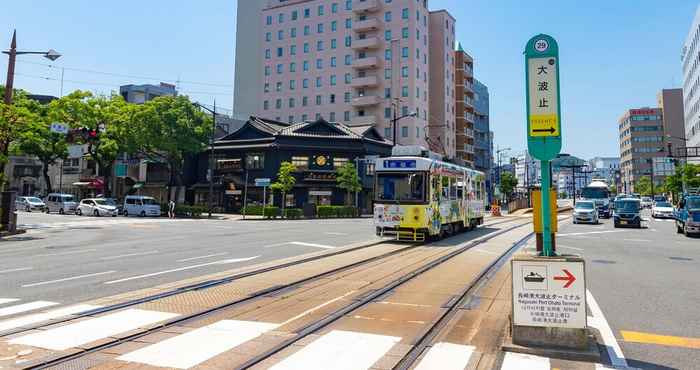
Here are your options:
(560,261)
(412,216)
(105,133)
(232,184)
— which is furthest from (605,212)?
(105,133)

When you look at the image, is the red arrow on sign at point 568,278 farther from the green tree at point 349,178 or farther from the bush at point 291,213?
the green tree at point 349,178

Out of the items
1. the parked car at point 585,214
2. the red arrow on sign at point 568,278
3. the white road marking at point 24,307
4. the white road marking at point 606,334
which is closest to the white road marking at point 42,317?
the white road marking at point 24,307

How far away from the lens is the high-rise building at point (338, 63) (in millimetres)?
65375

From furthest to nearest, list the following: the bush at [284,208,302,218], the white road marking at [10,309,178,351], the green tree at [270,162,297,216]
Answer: the green tree at [270,162,297,216] → the bush at [284,208,302,218] → the white road marking at [10,309,178,351]

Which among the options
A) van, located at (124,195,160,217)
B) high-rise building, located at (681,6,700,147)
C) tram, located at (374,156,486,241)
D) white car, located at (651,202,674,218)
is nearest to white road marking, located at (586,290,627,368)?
tram, located at (374,156,486,241)

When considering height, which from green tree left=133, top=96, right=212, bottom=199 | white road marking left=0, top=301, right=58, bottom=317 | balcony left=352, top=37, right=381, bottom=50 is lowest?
white road marking left=0, top=301, right=58, bottom=317

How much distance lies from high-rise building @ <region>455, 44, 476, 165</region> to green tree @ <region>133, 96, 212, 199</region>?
46781 mm

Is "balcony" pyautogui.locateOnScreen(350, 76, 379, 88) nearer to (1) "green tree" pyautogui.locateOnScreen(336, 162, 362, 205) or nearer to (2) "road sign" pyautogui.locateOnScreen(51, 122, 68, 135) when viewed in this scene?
(1) "green tree" pyautogui.locateOnScreen(336, 162, 362, 205)

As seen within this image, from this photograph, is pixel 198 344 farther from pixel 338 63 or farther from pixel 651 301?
pixel 338 63

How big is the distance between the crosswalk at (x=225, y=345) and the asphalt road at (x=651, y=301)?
1.17 m

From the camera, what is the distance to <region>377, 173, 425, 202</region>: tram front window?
16.3 metres

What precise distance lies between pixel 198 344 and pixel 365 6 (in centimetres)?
6920

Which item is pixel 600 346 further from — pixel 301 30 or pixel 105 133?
pixel 301 30

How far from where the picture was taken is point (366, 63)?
66.8 m
